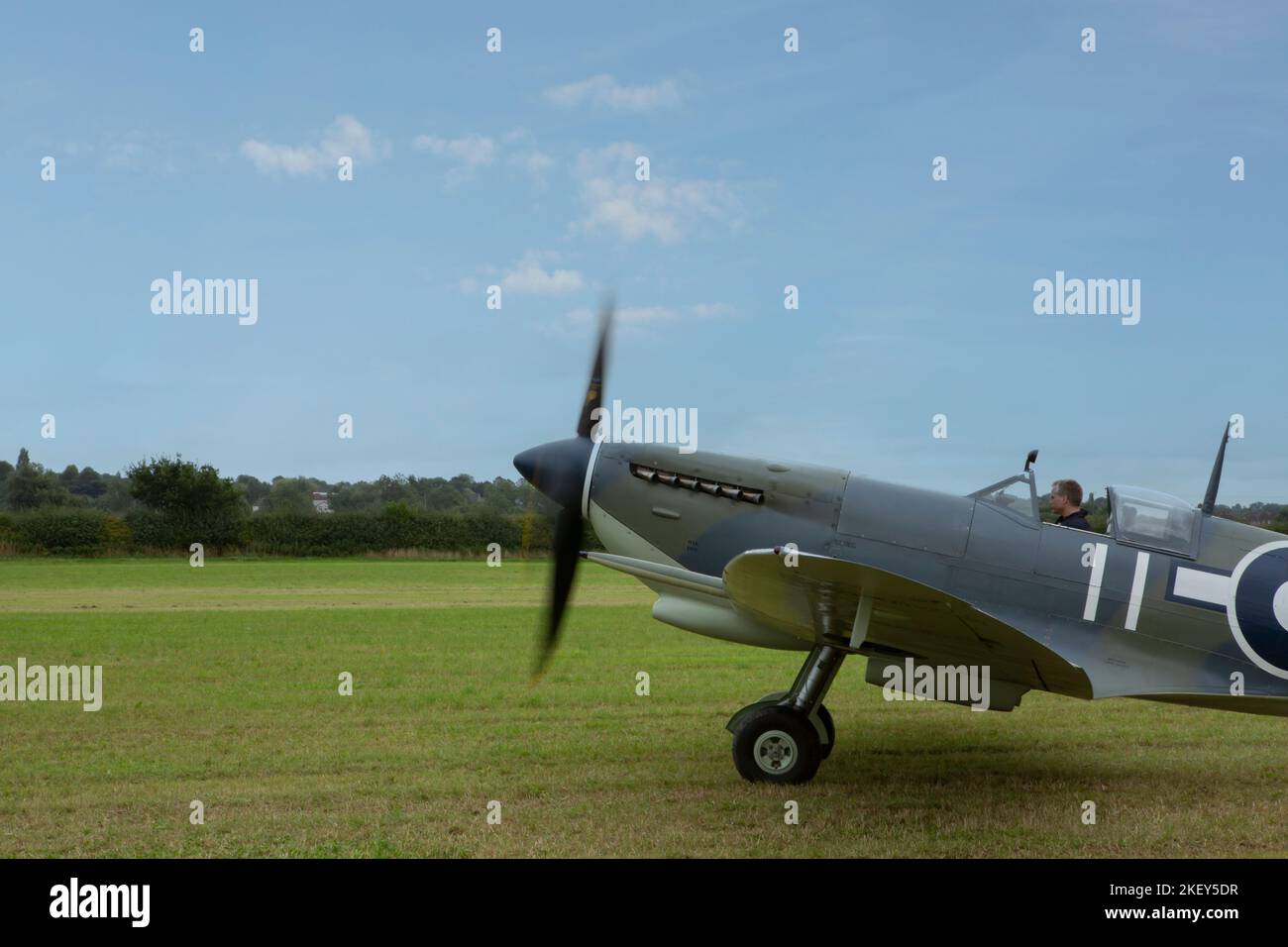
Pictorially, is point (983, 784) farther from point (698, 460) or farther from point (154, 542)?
point (154, 542)

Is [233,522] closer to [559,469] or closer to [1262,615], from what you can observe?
[559,469]

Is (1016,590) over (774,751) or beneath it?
over

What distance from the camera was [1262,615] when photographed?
649cm

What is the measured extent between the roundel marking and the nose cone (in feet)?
14.6

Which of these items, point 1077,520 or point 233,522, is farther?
point 233,522

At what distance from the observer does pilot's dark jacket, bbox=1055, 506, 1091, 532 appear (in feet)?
22.2

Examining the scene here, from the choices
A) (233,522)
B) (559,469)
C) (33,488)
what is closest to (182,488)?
(233,522)

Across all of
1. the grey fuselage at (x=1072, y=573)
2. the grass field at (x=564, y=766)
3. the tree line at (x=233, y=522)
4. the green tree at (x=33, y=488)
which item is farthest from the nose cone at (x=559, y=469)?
the green tree at (x=33, y=488)

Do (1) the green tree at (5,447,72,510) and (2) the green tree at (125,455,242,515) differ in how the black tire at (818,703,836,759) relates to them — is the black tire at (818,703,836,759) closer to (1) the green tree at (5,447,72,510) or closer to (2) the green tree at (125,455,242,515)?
(2) the green tree at (125,455,242,515)

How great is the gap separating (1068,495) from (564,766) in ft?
13.2

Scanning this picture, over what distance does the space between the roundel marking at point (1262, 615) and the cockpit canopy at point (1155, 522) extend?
391mm

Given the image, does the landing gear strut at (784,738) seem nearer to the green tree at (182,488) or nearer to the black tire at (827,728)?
the black tire at (827,728)

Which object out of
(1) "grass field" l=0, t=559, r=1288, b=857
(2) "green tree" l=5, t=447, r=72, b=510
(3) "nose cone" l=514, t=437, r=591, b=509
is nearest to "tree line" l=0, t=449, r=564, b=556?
(2) "green tree" l=5, t=447, r=72, b=510
